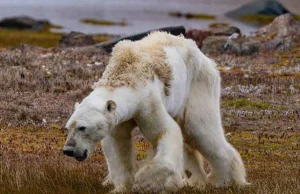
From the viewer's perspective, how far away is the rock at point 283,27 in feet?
134

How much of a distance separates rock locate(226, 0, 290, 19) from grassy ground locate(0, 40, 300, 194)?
93948mm

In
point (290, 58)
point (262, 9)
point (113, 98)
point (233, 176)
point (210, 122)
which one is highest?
point (113, 98)

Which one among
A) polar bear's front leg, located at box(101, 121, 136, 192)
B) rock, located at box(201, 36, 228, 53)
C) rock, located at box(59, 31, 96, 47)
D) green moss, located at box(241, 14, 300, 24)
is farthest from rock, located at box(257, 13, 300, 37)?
green moss, located at box(241, 14, 300, 24)

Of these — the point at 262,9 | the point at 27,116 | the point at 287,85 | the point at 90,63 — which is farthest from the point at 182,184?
the point at 262,9

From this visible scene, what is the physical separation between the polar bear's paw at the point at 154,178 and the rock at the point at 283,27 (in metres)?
31.5

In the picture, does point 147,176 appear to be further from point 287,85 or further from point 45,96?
point 287,85

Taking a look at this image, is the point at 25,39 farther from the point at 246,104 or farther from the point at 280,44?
the point at 246,104

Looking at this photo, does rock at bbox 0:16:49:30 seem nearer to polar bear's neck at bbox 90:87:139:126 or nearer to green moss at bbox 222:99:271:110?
green moss at bbox 222:99:271:110

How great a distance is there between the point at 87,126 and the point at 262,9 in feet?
405

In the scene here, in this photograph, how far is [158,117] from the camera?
9.58 metres

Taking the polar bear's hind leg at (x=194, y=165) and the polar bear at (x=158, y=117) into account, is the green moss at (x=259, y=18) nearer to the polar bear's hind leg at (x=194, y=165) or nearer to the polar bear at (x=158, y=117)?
the polar bear's hind leg at (x=194, y=165)

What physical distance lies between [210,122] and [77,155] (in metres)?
2.75

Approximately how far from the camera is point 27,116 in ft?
61.8

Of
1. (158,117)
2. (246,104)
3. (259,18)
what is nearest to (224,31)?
(246,104)
